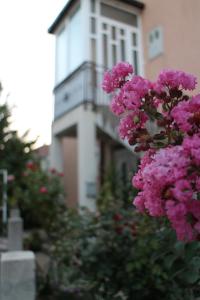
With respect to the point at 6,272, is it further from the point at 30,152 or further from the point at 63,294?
the point at 30,152

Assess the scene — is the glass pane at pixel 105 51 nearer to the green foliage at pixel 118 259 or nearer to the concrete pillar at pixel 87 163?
the concrete pillar at pixel 87 163

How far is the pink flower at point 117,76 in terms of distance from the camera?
1831 millimetres

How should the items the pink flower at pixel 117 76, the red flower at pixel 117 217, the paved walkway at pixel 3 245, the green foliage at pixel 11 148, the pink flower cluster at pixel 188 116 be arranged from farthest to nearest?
the green foliage at pixel 11 148 < the paved walkway at pixel 3 245 < the red flower at pixel 117 217 < the pink flower at pixel 117 76 < the pink flower cluster at pixel 188 116

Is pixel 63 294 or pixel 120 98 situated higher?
pixel 120 98

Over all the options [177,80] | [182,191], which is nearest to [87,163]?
[177,80]

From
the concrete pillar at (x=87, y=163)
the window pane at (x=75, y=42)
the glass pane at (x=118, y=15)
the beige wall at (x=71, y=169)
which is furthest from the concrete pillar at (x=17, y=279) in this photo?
the beige wall at (x=71, y=169)

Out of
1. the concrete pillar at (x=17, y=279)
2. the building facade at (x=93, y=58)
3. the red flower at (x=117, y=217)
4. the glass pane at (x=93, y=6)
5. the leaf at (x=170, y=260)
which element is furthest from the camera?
the glass pane at (x=93, y=6)

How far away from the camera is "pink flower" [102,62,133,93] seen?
183 centimetres

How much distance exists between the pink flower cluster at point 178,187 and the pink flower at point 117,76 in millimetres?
590

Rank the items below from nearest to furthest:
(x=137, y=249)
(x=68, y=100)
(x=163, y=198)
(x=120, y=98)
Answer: (x=163, y=198), (x=120, y=98), (x=137, y=249), (x=68, y=100)

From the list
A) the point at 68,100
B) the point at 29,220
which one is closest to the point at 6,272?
the point at 29,220

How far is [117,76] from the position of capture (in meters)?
1.84

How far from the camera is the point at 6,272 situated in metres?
3.67

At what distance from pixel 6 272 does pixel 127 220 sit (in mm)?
1413
